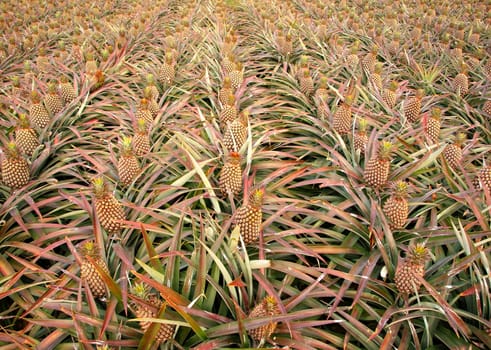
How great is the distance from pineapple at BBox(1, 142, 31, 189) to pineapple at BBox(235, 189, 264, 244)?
1.27 m

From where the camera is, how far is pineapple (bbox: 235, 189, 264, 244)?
1.61 m

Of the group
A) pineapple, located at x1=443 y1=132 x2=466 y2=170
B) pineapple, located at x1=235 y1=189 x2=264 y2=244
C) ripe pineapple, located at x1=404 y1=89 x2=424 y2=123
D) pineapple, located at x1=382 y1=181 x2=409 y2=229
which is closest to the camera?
pineapple, located at x1=235 y1=189 x2=264 y2=244

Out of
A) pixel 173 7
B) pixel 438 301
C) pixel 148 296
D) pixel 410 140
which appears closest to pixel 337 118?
pixel 410 140

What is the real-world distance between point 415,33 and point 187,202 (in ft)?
13.9

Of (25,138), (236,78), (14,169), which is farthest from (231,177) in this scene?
(236,78)

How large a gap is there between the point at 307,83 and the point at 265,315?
7.90ft

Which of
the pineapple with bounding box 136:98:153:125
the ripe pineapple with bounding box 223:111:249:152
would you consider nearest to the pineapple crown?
the ripe pineapple with bounding box 223:111:249:152

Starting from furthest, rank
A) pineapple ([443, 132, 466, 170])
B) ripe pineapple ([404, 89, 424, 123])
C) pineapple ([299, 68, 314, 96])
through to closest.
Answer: pineapple ([299, 68, 314, 96])
ripe pineapple ([404, 89, 424, 123])
pineapple ([443, 132, 466, 170])

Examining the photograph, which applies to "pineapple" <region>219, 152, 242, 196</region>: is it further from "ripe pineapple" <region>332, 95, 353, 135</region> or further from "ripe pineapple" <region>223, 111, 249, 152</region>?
"ripe pineapple" <region>332, 95, 353, 135</region>

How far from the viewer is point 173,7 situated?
6891 mm

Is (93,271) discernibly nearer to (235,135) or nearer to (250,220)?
(250,220)

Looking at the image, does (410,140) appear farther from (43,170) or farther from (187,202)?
(43,170)

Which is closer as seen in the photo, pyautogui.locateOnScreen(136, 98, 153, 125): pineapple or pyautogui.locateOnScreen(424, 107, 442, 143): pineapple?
pyautogui.locateOnScreen(424, 107, 442, 143): pineapple

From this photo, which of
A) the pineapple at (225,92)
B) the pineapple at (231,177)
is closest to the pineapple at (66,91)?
the pineapple at (225,92)
